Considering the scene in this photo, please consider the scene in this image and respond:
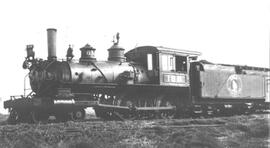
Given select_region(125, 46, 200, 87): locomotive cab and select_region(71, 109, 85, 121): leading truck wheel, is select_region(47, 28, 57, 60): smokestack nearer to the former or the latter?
select_region(71, 109, 85, 121): leading truck wheel

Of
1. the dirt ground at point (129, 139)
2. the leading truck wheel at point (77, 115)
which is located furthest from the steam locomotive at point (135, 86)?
the dirt ground at point (129, 139)

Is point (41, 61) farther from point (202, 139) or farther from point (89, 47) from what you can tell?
point (202, 139)

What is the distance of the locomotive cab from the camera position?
15781mm

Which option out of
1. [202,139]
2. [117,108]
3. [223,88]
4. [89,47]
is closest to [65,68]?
[89,47]

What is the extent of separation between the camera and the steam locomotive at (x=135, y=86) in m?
13.1

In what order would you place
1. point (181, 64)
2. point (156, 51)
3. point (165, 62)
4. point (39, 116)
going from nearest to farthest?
point (39, 116) < point (156, 51) < point (165, 62) < point (181, 64)

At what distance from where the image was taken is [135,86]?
594 inches

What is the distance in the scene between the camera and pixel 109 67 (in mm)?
14516

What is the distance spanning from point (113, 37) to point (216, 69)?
5.49m

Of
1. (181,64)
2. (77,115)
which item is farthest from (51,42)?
(181,64)

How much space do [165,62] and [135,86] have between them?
6.36 ft

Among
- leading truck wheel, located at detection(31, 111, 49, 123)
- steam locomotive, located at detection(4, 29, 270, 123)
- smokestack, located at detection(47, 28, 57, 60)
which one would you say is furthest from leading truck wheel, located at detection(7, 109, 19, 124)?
smokestack, located at detection(47, 28, 57, 60)

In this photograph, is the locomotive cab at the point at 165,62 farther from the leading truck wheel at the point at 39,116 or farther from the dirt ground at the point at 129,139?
the dirt ground at the point at 129,139

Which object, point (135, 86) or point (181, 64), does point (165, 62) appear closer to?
point (181, 64)
